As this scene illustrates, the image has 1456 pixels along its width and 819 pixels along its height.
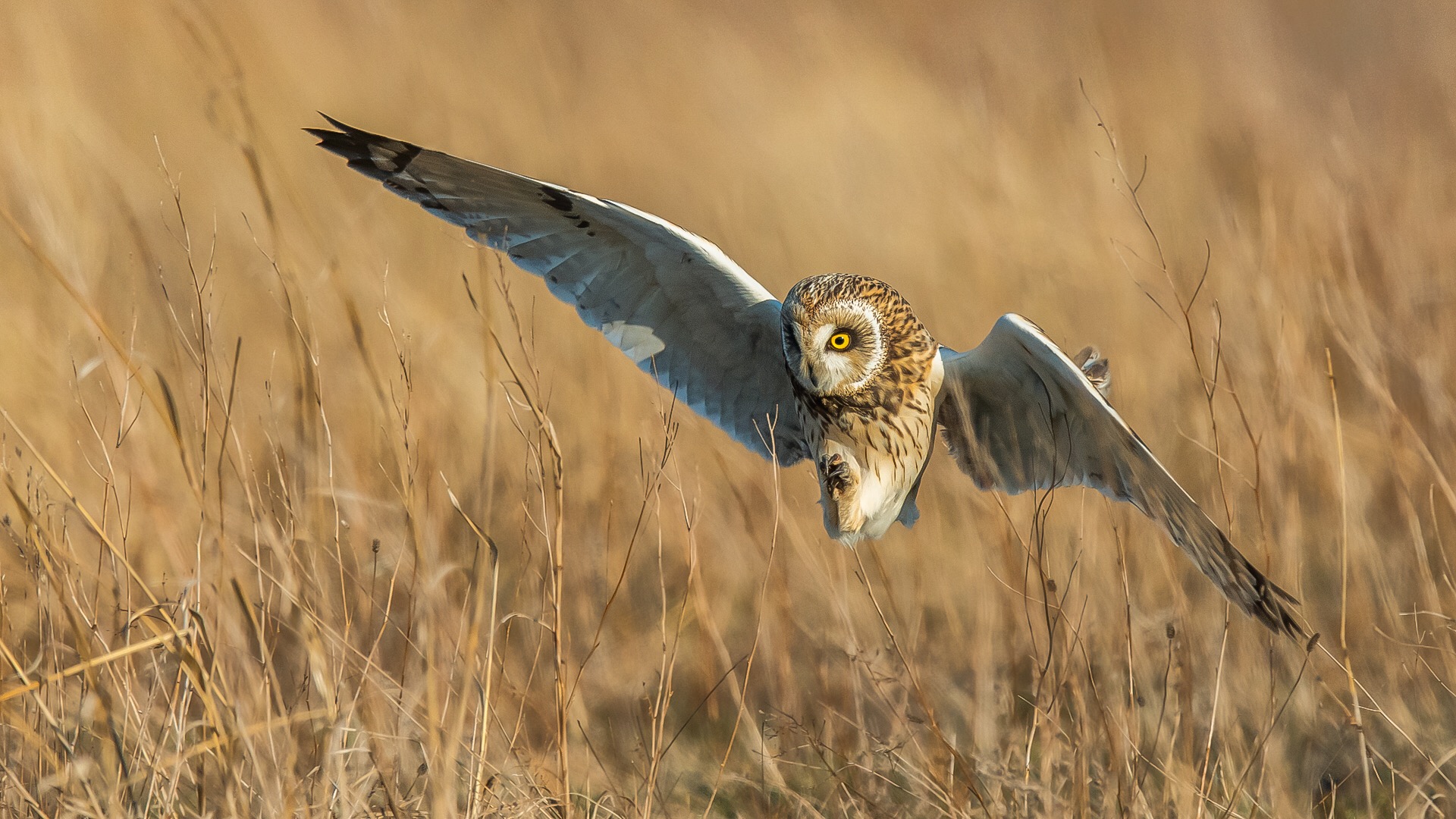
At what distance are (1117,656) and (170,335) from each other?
2916mm

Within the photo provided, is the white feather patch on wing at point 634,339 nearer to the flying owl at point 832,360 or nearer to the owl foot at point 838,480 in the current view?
the flying owl at point 832,360

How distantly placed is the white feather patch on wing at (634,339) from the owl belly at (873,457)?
0.67 m

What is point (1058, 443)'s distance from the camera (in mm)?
3531

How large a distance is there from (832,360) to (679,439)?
258cm

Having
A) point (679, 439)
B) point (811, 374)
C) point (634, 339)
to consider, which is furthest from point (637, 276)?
point (679, 439)

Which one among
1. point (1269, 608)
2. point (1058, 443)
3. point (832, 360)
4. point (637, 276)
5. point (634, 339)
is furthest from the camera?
point (634, 339)

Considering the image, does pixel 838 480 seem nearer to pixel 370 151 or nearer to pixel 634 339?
pixel 634 339

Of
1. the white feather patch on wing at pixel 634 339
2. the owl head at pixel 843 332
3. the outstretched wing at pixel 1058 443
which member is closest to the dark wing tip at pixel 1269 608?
the outstretched wing at pixel 1058 443

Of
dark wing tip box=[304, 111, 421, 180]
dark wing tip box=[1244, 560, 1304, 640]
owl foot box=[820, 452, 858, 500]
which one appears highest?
dark wing tip box=[304, 111, 421, 180]

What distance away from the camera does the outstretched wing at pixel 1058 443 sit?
2926 millimetres

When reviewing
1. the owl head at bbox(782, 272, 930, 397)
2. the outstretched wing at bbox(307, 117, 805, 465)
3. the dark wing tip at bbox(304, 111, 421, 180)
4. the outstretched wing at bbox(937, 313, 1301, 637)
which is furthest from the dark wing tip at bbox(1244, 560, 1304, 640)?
the dark wing tip at bbox(304, 111, 421, 180)

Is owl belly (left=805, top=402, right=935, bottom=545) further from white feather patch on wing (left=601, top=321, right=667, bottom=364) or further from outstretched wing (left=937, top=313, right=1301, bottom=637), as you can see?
white feather patch on wing (left=601, top=321, right=667, bottom=364)

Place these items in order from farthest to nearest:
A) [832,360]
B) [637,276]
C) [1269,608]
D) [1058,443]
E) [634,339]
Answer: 1. [634,339]
2. [637,276]
3. [1058,443]
4. [832,360]
5. [1269,608]

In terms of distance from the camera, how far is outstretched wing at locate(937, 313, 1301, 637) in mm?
2926
